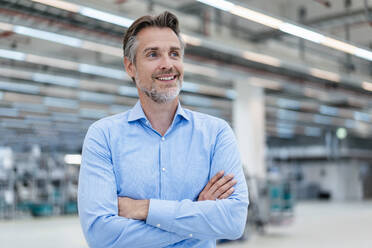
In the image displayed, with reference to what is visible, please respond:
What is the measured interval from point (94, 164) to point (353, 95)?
12.8m

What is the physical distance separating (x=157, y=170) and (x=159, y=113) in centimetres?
21

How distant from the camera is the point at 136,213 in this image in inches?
56.1

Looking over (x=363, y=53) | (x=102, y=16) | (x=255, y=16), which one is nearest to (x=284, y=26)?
(x=255, y=16)

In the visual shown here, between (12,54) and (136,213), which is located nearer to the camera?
(136,213)

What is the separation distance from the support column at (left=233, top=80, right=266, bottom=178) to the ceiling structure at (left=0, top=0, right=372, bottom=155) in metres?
0.35

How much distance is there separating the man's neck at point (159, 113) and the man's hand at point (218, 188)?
0.81ft

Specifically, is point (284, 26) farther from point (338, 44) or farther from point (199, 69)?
point (199, 69)

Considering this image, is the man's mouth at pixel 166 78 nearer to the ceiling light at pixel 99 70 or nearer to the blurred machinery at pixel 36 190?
the ceiling light at pixel 99 70

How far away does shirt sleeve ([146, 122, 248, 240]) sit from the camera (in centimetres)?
140

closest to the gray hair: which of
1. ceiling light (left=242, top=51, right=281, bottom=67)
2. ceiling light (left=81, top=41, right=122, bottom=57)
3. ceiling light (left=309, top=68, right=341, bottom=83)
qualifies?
ceiling light (left=81, top=41, right=122, bottom=57)

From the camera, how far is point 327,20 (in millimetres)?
9766

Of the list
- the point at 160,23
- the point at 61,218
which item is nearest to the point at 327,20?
the point at 160,23

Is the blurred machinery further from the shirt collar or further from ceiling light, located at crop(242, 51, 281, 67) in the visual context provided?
the shirt collar

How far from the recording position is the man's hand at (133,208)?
55.8 inches
